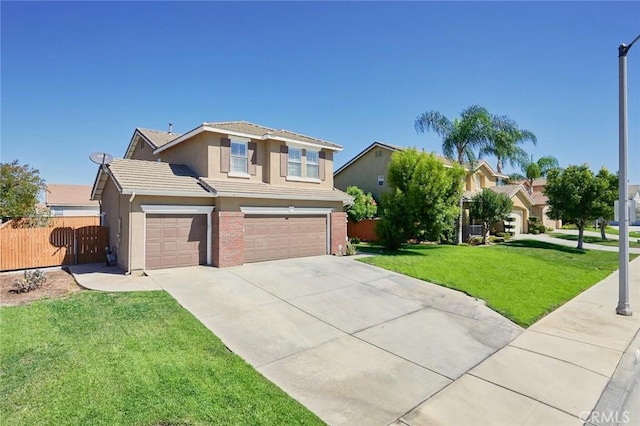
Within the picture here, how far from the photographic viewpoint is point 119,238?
1345 cm

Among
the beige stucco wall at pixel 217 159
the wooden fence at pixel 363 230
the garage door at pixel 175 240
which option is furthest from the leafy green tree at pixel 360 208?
the garage door at pixel 175 240

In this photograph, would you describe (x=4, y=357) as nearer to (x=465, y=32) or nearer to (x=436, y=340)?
(x=436, y=340)

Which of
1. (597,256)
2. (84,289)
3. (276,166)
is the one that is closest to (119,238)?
(84,289)

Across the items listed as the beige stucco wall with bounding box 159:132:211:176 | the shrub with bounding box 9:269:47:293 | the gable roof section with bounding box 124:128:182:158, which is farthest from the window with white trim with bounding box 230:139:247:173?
the shrub with bounding box 9:269:47:293

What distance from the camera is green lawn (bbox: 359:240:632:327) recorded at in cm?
1030

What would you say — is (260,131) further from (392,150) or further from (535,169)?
(535,169)

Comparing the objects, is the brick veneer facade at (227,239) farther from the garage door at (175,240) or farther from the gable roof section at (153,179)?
the gable roof section at (153,179)

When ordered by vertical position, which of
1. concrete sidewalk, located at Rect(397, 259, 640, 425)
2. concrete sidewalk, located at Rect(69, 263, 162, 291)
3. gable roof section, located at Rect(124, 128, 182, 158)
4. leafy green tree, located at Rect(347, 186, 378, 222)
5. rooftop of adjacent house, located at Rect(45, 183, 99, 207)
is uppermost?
gable roof section, located at Rect(124, 128, 182, 158)

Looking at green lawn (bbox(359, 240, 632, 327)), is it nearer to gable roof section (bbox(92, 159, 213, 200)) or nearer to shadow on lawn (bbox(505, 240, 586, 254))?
shadow on lawn (bbox(505, 240, 586, 254))

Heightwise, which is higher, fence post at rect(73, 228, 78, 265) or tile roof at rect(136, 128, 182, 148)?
tile roof at rect(136, 128, 182, 148)

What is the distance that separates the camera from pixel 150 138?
20484mm

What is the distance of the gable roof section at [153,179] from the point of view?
39.4 feet

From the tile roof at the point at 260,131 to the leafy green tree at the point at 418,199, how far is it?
4289 mm

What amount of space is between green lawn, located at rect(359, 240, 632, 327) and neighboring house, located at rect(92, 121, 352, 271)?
3927mm
